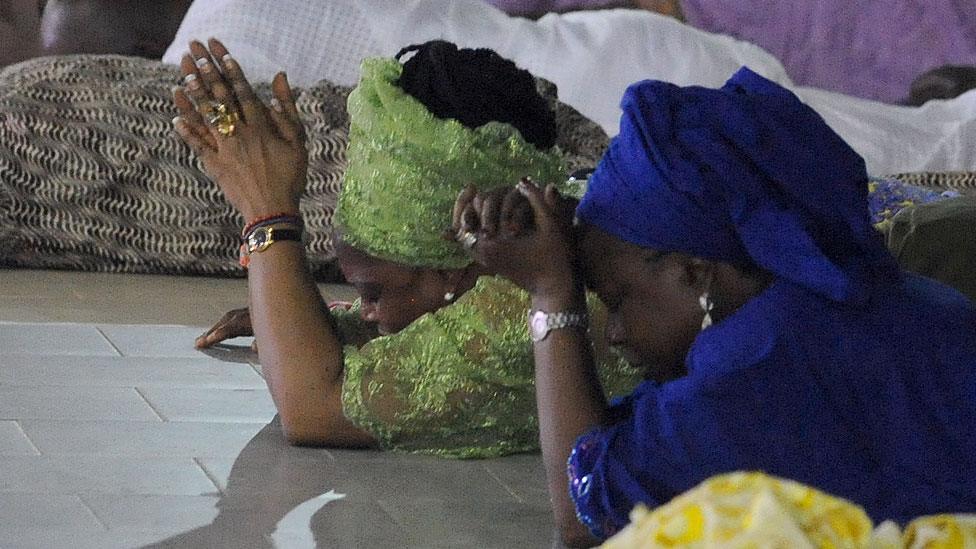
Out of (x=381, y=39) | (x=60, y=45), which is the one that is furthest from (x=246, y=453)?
(x=60, y=45)

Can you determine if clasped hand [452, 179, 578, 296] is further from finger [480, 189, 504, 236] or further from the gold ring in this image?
the gold ring

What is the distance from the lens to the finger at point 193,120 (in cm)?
268

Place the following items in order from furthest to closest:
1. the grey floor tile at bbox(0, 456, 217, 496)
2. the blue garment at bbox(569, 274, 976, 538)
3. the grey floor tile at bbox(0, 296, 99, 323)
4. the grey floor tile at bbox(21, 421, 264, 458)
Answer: the grey floor tile at bbox(0, 296, 99, 323), the grey floor tile at bbox(21, 421, 264, 458), the grey floor tile at bbox(0, 456, 217, 496), the blue garment at bbox(569, 274, 976, 538)

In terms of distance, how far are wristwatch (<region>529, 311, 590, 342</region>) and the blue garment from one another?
0.79ft

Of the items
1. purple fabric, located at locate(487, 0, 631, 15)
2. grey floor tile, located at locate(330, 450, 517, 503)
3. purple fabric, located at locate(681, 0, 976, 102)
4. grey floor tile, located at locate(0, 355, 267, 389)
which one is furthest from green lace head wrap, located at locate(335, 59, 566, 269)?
purple fabric, located at locate(681, 0, 976, 102)

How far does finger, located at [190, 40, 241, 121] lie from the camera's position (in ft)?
8.84

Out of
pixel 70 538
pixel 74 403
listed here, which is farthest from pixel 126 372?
pixel 70 538

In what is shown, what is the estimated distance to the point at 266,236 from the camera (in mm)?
2742

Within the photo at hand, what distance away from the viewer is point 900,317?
79.0 inches

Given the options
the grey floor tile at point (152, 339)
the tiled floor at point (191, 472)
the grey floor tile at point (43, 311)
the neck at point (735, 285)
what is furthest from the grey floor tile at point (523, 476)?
the grey floor tile at point (43, 311)

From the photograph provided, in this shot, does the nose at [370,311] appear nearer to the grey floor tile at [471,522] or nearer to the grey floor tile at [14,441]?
the grey floor tile at [471,522]

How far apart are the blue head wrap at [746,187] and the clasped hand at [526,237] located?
0.09 m

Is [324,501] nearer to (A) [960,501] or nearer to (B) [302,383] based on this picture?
(B) [302,383]

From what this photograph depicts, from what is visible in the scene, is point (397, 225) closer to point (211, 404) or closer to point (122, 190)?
point (211, 404)
